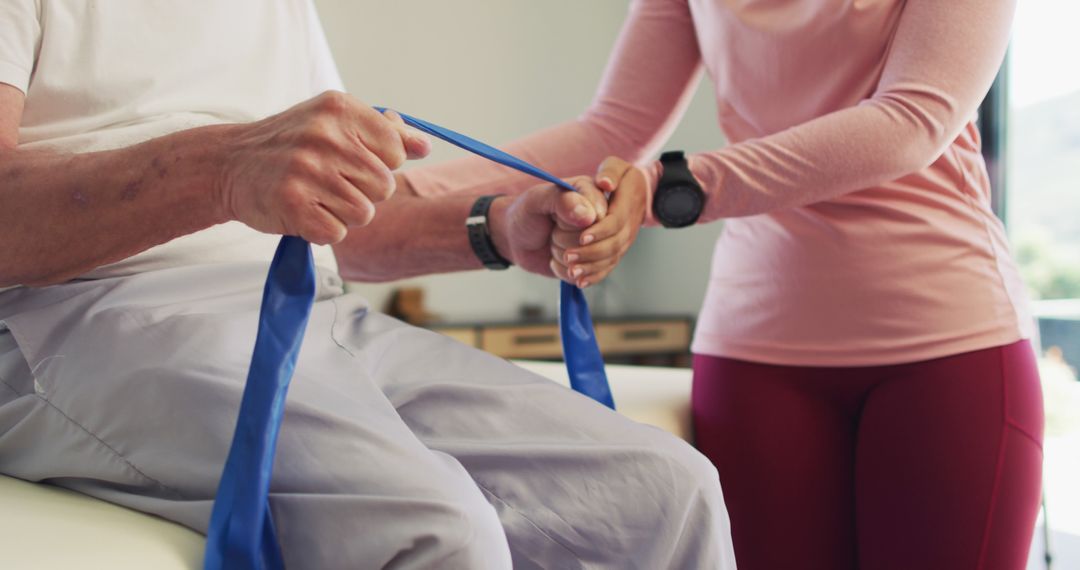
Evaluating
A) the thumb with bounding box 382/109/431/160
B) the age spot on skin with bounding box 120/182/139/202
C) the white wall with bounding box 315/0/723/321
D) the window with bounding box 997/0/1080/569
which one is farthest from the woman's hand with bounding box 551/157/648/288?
the white wall with bounding box 315/0/723/321

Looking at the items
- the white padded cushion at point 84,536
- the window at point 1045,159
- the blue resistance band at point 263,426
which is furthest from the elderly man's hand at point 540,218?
the window at point 1045,159

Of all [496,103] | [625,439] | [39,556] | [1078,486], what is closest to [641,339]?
[496,103]

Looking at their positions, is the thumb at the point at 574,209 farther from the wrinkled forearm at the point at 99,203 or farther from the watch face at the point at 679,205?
the wrinkled forearm at the point at 99,203

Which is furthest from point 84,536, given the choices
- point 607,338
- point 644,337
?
point 644,337

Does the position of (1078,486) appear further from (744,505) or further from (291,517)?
(291,517)

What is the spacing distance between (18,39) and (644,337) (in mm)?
3773

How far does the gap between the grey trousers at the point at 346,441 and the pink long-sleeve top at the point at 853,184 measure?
45 centimetres

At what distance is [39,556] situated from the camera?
624 millimetres

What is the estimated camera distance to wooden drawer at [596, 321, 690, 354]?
441 cm

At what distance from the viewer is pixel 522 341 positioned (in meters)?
4.32

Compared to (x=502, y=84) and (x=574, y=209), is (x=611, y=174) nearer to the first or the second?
(x=574, y=209)

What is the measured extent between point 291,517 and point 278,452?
0.05 metres

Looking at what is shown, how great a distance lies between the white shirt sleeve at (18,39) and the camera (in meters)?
0.85

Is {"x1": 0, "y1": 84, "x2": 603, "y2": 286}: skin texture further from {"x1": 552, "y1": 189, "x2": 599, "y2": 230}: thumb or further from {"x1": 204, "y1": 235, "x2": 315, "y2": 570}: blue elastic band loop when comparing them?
{"x1": 552, "y1": 189, "x2": 599, "y2": 230}: thumb
